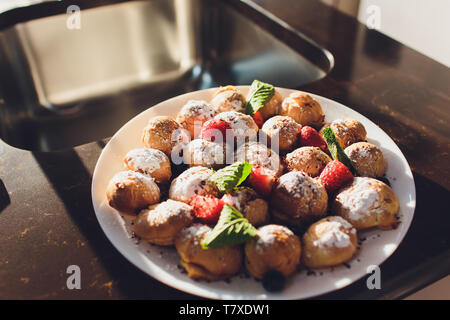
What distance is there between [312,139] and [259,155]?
17cm

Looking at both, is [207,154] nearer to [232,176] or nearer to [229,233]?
[232,176]

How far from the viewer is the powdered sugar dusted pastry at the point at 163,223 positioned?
2.68ft

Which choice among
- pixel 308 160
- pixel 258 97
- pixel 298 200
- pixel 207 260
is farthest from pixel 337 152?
pixel 207 260

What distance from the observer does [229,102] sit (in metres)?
1.14

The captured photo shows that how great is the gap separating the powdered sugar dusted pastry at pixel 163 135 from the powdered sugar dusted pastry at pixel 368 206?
437 millimetres

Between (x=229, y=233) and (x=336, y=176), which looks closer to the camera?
(x=229, y=233)

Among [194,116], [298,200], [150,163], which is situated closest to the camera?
[298,200]

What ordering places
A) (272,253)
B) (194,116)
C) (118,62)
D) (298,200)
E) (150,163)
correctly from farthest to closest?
1. (118,62)
2. (194,116)
3. (150,163)
4. (298,200)
5. (272,253)

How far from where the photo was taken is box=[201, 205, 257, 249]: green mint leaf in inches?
30.0

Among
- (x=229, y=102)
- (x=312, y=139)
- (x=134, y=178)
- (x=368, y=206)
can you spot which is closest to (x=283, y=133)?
(x=312, y=139)

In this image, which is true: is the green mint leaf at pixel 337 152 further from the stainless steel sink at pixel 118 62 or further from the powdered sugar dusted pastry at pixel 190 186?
the stainless steel sink at pixel 118 62

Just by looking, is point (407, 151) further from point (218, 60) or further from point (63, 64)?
point (63, 64)

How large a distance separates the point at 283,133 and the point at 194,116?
247mm

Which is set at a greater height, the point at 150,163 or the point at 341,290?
the point at 150,163
